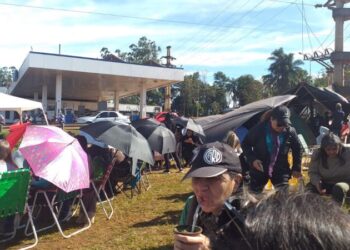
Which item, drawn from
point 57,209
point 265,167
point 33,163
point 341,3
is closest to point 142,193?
point 57,209

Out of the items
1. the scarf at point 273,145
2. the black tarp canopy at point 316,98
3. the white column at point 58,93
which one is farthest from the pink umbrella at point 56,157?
the white column at point 58,93

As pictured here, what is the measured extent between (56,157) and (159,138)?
5.26m

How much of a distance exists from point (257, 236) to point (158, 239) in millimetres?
5506

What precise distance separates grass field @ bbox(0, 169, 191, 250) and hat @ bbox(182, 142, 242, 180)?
396 cm

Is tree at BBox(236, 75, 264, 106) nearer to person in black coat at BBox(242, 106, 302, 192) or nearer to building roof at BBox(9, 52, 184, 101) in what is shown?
building roof at BBox(9, 52, 184, 101)

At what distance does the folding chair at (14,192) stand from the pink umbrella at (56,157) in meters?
0.20

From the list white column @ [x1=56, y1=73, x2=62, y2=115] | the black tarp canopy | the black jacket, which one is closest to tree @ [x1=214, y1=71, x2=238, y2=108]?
white column @ [x1=56, y1=73, x2=62, y2=115]

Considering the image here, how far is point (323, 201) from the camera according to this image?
3.14 ft

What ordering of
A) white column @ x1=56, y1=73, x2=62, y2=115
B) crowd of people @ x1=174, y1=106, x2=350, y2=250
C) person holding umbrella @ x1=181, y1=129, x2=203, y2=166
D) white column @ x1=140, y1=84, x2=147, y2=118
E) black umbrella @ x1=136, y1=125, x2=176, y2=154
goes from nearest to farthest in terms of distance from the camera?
crowd of people @ x1=174, y1=106, x2=350, y2=250 < black umbrella @ x1=136, y1=125, x2=176, y2=154 < person holding umbrella @ x1=181, y1=129, x2=203, y2=166 < white column @ x1=56, y1=73, x2=62, y2=115 < white column @ x1=140, y1=84, x2=147, y2=118

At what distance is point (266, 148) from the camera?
5316 millimetres

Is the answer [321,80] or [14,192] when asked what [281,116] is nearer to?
[14,192]

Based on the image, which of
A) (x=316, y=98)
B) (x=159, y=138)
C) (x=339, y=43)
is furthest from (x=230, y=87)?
(x=159, y=138)

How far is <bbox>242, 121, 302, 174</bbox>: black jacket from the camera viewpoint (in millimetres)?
5293

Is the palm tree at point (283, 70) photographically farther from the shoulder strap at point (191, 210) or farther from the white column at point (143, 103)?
the shoulder strap at point (191, 210)
